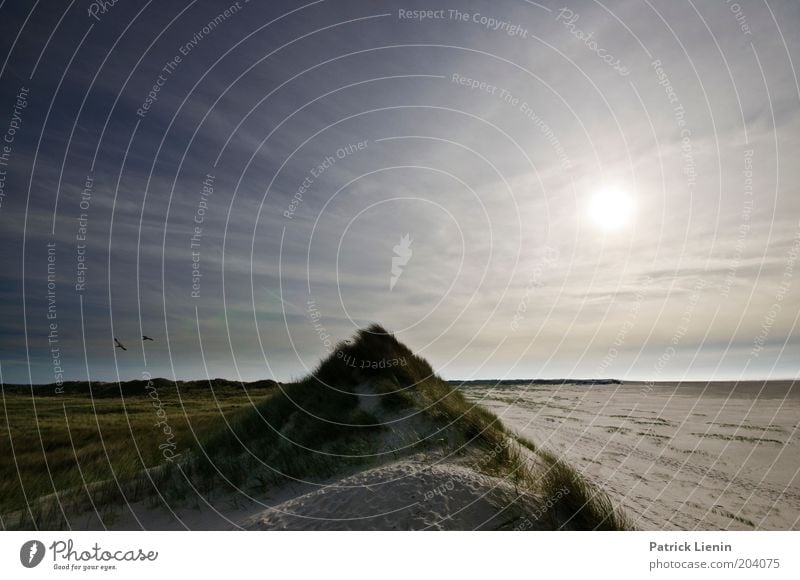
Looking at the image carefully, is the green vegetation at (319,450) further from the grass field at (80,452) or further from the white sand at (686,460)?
the white sand at (686,460)

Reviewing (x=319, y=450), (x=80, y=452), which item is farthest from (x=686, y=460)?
(x=80, y=452)

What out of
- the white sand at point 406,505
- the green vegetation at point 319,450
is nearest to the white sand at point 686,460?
the green vegetation at point 319,450

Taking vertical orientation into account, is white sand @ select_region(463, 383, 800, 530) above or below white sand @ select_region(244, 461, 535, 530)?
below

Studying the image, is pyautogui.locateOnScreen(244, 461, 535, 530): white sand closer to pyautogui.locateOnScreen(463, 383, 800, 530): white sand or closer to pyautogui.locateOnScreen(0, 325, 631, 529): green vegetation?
pyautogui.locateOnScreen(0, 325, 631, 529): green vegetation

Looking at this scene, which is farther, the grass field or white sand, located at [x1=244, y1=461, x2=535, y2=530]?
the grass field

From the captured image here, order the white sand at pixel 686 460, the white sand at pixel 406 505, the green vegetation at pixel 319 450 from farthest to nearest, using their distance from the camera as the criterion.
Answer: the white sand at pixel 686 460, the green vegetation at pixel 319 450, the white sand at pixel 406 505

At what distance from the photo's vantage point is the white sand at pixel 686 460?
680 cm

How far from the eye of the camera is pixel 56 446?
1066 cm

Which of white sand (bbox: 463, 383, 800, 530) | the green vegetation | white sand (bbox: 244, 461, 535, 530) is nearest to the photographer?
white sand (bbox: 244, 461, 535, 530)

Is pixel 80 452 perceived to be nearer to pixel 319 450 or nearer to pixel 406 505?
pixel 319 450

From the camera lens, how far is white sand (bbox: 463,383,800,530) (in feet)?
22.3

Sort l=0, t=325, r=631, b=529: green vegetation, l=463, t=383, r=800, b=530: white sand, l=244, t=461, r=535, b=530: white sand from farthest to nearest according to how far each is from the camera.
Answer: l=463, t=383, r=800, b=530: white sand < l=0, t=325, r=631, b=529: green vegetation < l=244, t=461, r=535, b=530: white sand

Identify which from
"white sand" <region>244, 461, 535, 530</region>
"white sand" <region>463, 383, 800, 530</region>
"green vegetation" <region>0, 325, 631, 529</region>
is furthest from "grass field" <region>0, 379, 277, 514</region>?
"white sand" <region>463, 383, 800, 530</region>

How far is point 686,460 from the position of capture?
10430mm
